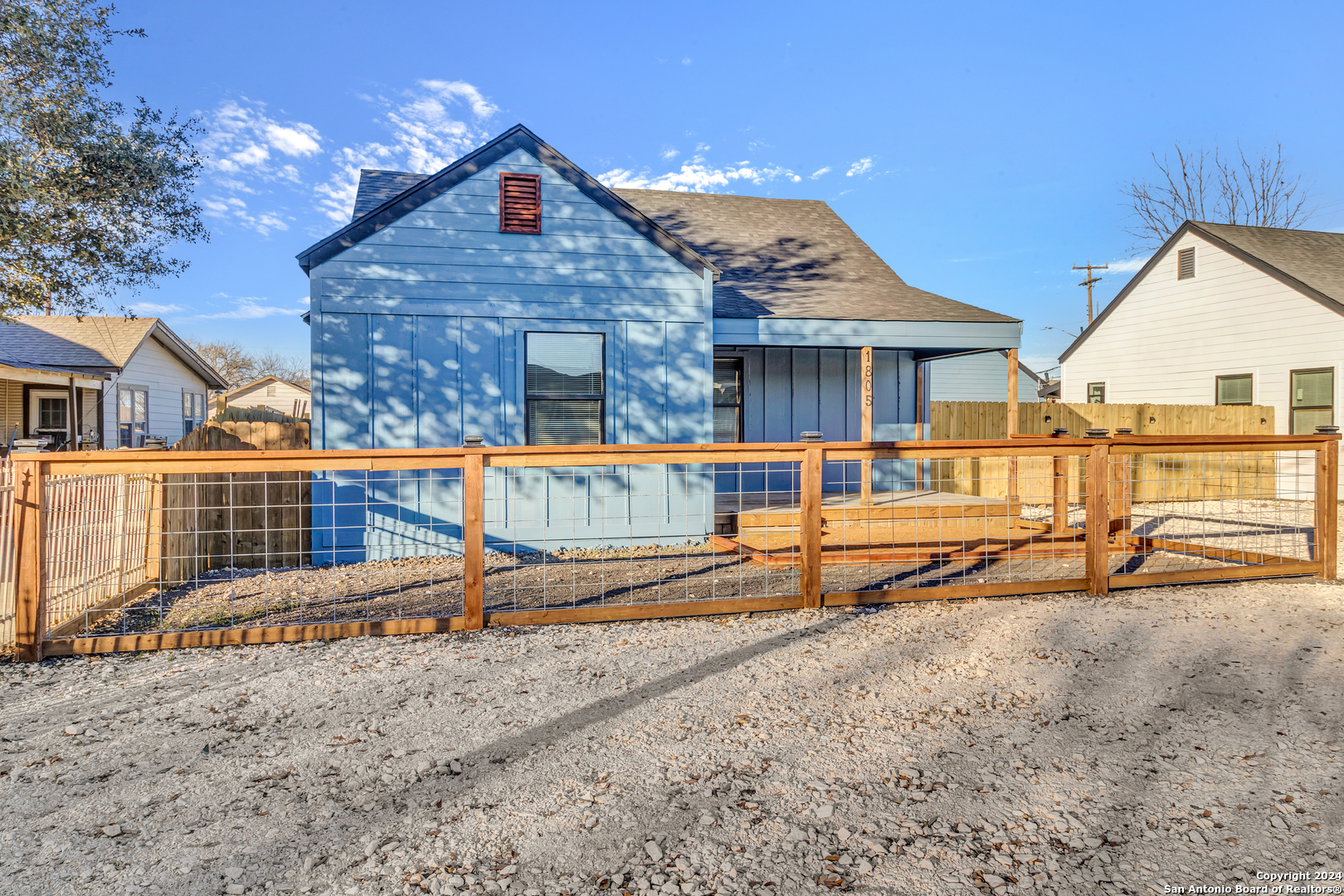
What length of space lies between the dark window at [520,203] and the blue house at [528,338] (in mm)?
20

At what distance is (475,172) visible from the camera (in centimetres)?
790

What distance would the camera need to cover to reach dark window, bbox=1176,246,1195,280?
50.7 ft

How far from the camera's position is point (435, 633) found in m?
4.87

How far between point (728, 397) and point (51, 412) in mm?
21684

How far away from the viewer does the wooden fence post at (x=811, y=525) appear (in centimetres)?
522

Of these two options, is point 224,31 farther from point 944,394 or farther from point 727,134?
point 944,394

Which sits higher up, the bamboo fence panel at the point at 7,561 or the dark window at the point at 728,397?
the dark window at the point at 728,397

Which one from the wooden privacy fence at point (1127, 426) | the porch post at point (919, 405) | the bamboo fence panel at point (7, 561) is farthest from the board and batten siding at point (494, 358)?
the wooden privacy fence at point (1127, 426)

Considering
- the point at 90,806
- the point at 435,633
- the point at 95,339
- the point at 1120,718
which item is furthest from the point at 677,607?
the point at 95,339

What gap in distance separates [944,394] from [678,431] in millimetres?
20455

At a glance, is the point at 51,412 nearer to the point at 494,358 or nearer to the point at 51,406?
the point at 51,406

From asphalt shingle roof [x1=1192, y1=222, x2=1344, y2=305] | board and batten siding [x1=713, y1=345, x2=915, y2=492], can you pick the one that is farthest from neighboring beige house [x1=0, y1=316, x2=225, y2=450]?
asphalt shingle roof [x1=1192, y1=222, x2=1344, y2=305]

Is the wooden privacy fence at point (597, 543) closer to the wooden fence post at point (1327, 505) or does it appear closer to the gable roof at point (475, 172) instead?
the wooden fence post at point (1327, 505)

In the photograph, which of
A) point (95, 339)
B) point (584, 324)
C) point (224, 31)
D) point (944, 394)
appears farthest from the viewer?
point (944, 394)
